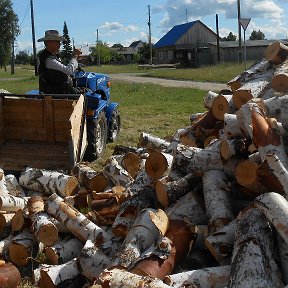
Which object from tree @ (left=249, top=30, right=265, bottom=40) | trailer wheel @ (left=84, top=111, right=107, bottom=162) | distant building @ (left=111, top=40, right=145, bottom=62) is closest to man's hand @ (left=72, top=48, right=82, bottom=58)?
trailer wheel @ (left=84, top=111, right=107, bottom=162)

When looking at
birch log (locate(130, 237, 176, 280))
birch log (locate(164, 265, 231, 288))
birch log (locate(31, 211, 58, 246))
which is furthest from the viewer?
birch log (locate(31, 211, 58, 246))

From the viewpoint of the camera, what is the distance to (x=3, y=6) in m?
75.2

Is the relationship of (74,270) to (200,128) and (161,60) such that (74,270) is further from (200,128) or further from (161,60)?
(161,60)

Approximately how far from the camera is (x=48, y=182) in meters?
6.36

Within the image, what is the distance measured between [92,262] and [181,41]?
218 ft

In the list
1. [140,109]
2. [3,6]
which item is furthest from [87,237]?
[3,6]

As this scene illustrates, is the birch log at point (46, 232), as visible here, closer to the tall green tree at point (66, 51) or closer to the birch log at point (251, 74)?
the birch log at point (251, 74)

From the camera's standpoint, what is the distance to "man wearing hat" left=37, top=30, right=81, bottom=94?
7.59 m

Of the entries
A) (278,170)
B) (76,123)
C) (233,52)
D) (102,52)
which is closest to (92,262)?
(278,170)

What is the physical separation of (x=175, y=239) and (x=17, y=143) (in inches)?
171

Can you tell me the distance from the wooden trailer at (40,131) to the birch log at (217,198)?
2828mm

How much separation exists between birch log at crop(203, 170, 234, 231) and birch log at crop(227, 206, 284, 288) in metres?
0.35

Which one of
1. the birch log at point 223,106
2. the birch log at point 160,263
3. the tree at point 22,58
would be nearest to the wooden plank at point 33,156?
the birch log at point 223,106

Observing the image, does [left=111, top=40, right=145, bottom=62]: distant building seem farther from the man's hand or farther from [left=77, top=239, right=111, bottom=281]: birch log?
[left=77, top=239, right=111, bottom=281]: birch log
